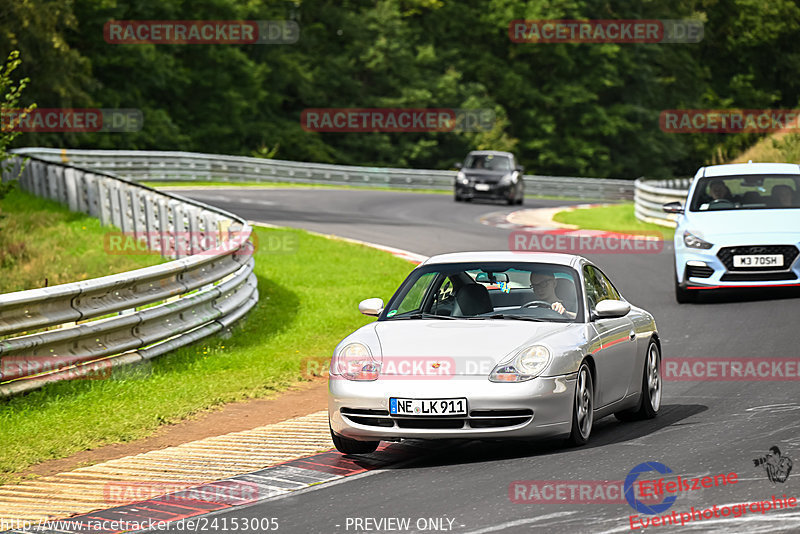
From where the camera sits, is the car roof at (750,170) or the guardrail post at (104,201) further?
the guardrail post at (104,201)

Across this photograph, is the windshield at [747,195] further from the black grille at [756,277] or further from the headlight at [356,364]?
the headlight at [356,364]

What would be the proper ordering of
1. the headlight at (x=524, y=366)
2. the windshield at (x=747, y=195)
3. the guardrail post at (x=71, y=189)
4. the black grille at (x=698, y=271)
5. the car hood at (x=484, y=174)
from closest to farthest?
the headlight at (x=524, y=366), the black grille at (x=698, y=271), the windshield at (x=747, y=195), the guardrail post at (x=71, y=189), the car hood at (x=484, y=174)

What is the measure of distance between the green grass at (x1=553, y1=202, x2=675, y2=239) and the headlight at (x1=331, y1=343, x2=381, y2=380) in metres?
19.7

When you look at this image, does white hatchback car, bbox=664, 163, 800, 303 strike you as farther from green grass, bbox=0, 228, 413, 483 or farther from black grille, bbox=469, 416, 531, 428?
black grille, bbox=469, 416, 531, 428

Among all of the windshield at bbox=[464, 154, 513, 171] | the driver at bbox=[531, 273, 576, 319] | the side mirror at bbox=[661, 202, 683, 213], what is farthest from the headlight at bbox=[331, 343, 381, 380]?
the windshield at bbox=[464, 154, 513, 171]

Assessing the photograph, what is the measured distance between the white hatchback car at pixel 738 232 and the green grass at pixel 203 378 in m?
4.22

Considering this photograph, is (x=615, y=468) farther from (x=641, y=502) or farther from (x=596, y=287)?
(x=596, y=287)

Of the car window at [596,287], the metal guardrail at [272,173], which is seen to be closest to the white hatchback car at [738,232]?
the car window at [596,287]

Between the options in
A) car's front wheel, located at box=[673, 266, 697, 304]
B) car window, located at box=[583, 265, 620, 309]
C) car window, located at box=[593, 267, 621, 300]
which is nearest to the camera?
car window, located at box=[583, 265, 620, 309]

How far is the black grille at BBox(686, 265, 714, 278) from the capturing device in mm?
16016

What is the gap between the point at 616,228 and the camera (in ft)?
98.5

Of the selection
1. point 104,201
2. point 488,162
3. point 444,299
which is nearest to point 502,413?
point 444,299

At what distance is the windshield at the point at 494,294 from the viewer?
30.0 feet

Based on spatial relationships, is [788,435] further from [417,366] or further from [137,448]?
[137,448]
